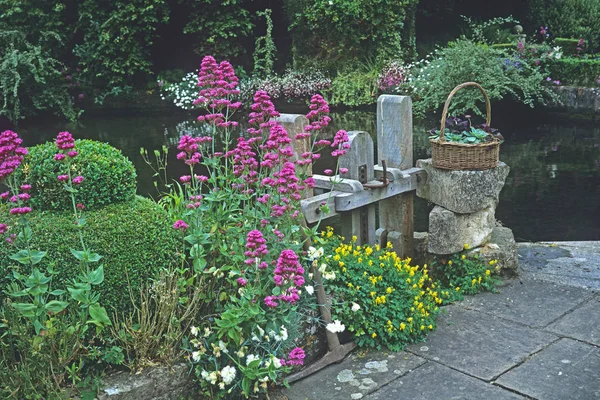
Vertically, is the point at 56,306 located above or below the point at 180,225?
below

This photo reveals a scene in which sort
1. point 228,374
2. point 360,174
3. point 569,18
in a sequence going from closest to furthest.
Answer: point 228,374, point 360,174, point 569,18

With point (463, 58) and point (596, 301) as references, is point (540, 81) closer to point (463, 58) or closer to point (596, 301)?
point (463, 58)

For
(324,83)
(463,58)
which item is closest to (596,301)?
(463,58)

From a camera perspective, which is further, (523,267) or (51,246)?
(523,267)

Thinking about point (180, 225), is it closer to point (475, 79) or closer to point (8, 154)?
point (8, 154)

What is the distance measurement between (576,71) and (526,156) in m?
3.66

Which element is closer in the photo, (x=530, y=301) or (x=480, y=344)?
(x=480, y=344)

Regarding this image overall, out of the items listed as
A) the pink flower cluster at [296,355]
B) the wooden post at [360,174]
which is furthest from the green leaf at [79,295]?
the wooden post at [360,174]

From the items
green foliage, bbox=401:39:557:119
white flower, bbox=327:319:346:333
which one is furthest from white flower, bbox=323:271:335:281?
green foliage, bbox=401:39:557:119

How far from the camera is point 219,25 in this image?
15734mm

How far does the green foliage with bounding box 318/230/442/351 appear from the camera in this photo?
395 cm

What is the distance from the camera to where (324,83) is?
1518 centimetres

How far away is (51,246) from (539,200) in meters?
6.59

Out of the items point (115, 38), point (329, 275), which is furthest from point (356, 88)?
point (329, 275)
